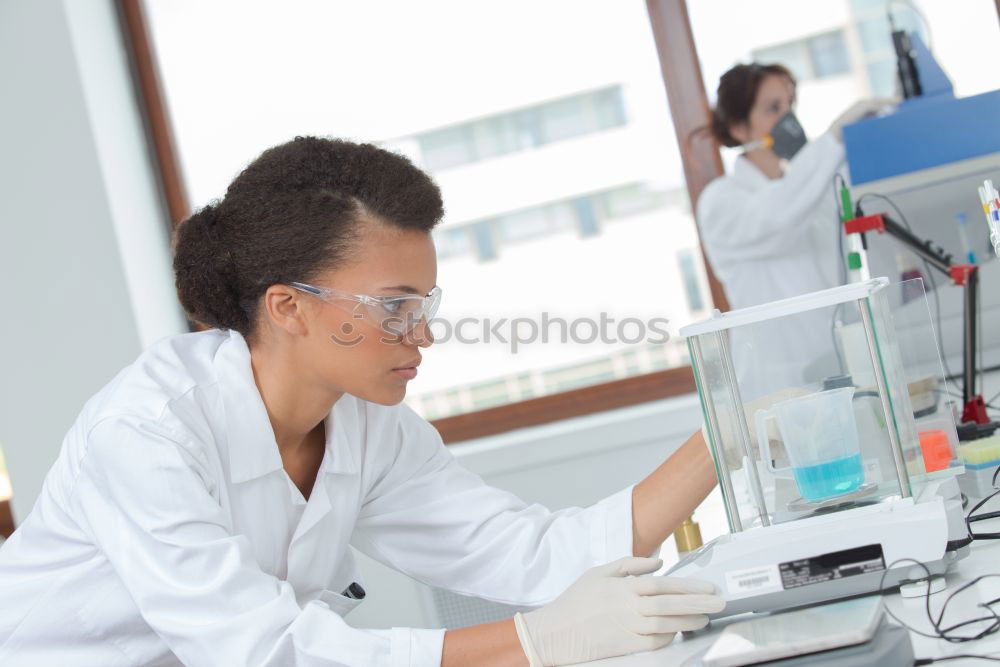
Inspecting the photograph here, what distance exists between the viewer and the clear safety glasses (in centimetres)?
131

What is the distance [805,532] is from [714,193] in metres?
1.89

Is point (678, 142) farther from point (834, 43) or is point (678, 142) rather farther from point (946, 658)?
point (946, 658)

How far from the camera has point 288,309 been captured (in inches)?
53.3

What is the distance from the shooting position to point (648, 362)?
128 inches

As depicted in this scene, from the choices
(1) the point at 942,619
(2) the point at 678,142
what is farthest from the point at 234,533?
(2) the point at 678,142

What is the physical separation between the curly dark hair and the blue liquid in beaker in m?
0.61

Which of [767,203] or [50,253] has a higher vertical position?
[50,253]

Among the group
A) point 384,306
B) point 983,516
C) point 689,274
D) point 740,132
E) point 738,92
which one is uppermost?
point 738,92

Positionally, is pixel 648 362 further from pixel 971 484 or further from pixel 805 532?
pixel 805 532

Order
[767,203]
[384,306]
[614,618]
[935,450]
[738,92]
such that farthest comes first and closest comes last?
[738,92] < [767,203] < [384,306] < [935,450] < [614,618]

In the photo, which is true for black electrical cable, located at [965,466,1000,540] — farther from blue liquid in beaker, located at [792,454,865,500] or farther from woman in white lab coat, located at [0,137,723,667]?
woman in white lab coat, located at [0,137,723,667]

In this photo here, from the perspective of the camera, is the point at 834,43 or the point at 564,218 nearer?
the point at 834,43

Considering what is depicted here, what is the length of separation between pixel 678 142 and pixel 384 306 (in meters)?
2.07

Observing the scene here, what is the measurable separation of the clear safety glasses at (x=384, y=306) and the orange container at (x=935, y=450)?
0.66 m
